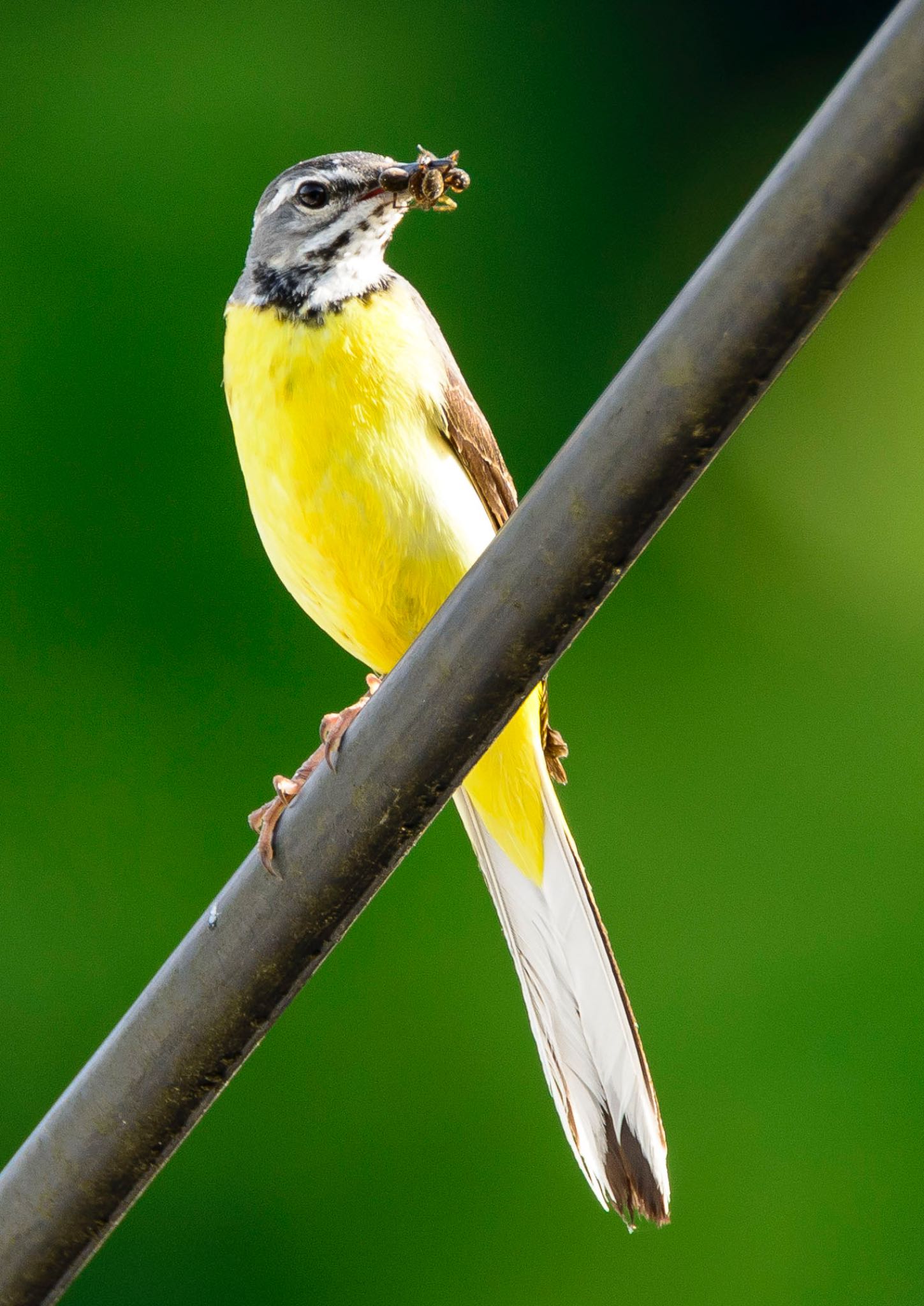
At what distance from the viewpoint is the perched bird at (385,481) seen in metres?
1.15

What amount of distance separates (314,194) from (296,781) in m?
0.58

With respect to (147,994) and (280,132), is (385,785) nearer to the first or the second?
(147,994)

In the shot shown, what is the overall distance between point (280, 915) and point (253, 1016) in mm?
54

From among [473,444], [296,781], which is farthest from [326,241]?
[296,781]

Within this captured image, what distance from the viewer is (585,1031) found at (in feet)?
3.47

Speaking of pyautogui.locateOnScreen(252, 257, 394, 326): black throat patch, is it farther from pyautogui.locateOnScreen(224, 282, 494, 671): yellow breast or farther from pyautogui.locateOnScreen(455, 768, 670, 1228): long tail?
pyautogui.locateOnScreen(455, 768, 670, 1228): long tail

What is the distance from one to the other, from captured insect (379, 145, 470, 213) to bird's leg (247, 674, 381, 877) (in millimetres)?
452

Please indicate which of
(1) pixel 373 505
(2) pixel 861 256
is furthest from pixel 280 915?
(1) pixel 373 505

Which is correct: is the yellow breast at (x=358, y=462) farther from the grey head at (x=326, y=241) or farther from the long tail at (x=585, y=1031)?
the long tail at (x=585, y=1031)

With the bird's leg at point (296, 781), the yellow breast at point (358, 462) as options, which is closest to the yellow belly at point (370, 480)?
the yellow breast at point (358, 462)

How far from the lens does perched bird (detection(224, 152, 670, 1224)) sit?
45.2 inches

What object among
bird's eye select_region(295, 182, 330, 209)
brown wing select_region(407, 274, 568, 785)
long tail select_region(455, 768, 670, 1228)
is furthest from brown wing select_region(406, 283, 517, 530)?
long tail select_region(455, 768, 670, 1228)

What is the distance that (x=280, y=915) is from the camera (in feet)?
2.25

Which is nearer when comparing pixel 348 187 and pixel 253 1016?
pixel 253 1016
